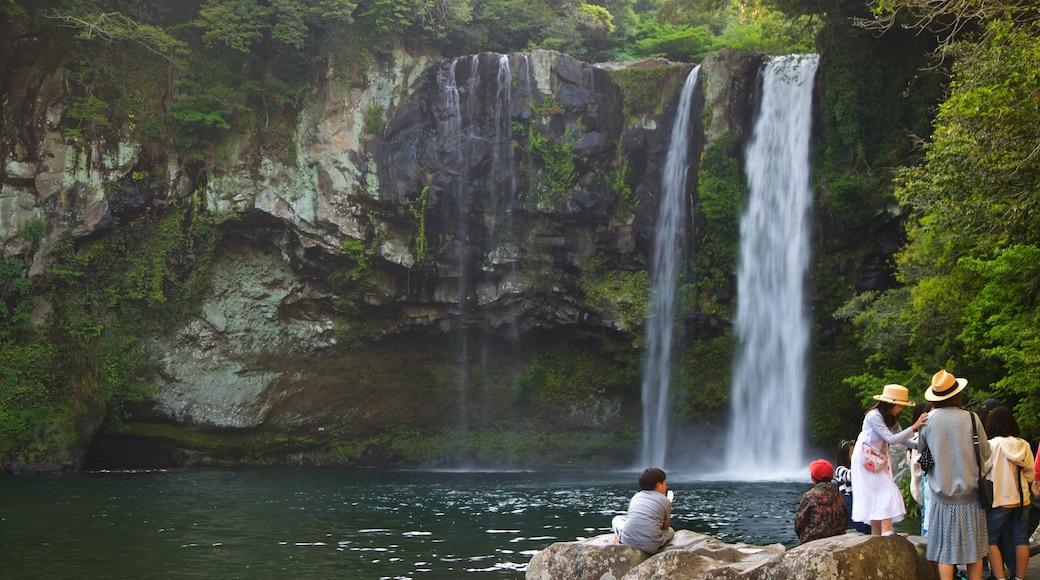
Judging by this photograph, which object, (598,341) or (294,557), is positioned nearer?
(294,557)

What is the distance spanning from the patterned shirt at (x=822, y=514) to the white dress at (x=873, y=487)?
0.16 metres

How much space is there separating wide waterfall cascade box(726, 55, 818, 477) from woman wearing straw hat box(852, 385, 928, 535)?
53.6 feet

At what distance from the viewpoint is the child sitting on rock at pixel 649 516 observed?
324 inches

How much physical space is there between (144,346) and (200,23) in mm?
8868

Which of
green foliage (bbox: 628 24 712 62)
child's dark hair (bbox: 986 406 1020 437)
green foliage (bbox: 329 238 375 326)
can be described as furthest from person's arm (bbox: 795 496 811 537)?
green foliage (bbox: 628 24 712 62)

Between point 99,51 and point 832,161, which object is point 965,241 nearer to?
point 832,161

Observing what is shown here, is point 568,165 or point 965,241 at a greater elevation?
point 568,165

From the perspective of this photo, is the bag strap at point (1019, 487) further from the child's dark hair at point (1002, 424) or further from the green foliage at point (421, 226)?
the green foliage at point (421, 226)

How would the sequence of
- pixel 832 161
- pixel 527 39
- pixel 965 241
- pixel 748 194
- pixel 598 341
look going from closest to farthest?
pixel 965 241 → pixel 832 161 → pixel 748 194 → pixel 598 341 → pixel 527 39

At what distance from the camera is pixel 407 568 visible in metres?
10.5

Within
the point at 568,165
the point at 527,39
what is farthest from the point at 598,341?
the point at 527,39

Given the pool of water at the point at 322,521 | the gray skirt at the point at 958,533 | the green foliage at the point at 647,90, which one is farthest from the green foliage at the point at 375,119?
the gray skirt at the point at 958,533

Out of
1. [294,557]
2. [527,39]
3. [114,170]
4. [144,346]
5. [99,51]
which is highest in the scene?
[527,39]

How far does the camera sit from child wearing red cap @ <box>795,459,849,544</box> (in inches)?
311
